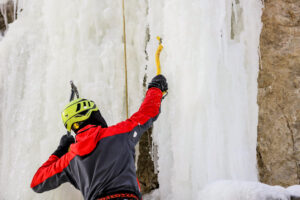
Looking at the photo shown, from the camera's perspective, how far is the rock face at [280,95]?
3207 mm

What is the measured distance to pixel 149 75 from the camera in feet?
9.96

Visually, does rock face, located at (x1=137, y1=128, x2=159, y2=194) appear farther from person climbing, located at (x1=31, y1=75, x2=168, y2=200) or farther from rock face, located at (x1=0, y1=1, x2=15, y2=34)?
rock face, located at (x1=0, y1=1, x2=15, y2=34)

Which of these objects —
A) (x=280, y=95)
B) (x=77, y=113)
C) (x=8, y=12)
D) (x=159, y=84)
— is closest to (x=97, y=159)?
(x=77, y=113)


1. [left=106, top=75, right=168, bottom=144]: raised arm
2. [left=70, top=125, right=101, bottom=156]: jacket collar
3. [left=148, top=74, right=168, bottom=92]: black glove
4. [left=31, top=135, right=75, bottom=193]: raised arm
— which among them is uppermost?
[left=148, top=74, right=168, bottom=92]: black glove

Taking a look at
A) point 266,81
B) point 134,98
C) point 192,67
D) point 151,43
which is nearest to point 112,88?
point 134,98

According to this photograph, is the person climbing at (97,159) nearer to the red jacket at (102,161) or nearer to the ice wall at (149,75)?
the red jacket at (102,161)

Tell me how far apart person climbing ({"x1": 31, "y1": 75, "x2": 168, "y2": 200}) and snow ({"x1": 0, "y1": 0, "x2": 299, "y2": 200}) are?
66cm

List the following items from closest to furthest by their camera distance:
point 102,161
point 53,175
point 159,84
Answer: point 102,161, point 53,175, point 159,84

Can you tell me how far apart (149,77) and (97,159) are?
1.29m

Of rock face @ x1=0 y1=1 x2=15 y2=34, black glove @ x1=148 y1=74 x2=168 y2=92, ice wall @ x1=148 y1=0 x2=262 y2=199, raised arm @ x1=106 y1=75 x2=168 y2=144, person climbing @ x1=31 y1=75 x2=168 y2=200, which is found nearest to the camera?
person climbing @ x1=31 y1=75 x2=168 y2=200

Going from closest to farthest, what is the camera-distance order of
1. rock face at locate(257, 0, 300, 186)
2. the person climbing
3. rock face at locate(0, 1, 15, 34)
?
the person climbing < rock face at locate(257, 0, 300, 186) < rock face at locate(0, 1, 15, 34)

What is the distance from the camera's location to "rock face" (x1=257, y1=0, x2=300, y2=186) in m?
3.21

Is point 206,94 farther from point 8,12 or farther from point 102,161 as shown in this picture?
point 8,12

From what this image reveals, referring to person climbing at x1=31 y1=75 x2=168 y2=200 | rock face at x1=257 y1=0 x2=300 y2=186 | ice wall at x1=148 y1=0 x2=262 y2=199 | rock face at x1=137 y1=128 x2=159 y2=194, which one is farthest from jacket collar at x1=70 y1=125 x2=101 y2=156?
rock face at x1=257 y1=0 x2=300 y2=186
